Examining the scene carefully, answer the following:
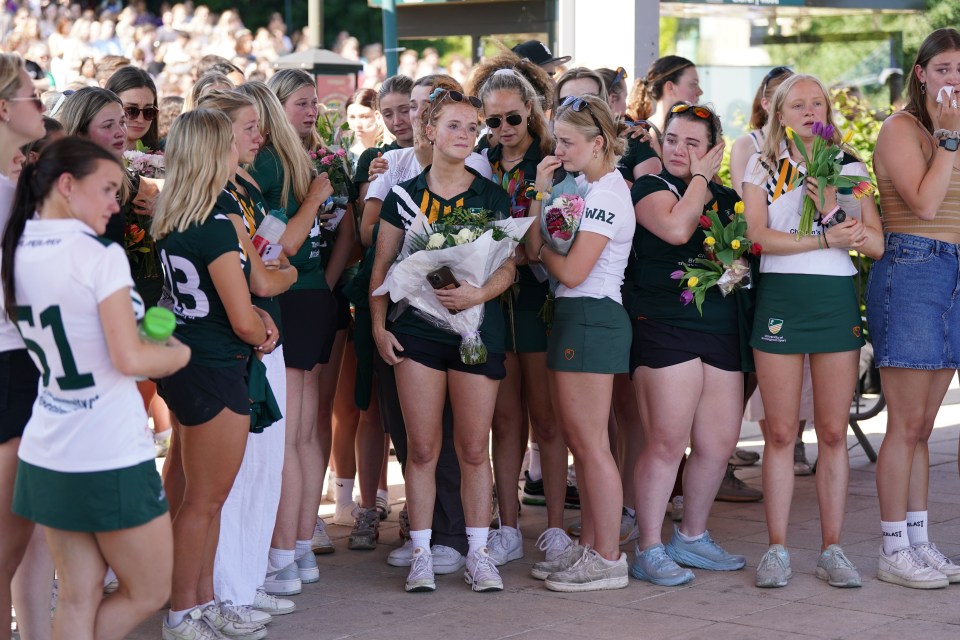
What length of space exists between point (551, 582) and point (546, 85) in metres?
2.60

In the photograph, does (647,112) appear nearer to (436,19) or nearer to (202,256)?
(202,256)

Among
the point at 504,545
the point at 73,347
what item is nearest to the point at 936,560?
the point at 504,545

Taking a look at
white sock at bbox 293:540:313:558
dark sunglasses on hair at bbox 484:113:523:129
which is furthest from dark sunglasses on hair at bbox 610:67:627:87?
white sock at bbox 293:540:313:558

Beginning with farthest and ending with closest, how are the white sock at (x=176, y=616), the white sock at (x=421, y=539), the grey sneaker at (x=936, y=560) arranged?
1. the white sock at (x=421, y=539)
2. the grey sneaker at (x=936, y=560)
3. the white sock at (x=176, y=616)

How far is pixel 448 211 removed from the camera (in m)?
5.32

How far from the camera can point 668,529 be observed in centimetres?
638

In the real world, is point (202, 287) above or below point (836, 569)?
above

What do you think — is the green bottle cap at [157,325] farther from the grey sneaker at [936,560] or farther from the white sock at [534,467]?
the white sock at [534,467]

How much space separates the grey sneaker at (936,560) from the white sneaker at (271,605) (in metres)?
2.67

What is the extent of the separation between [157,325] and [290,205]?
1.80 metres

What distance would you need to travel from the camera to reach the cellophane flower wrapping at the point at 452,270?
17.0 ft

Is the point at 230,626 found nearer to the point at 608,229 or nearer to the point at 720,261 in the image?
the point at 608,229

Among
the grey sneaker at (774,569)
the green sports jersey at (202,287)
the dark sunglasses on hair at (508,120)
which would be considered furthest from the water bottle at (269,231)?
the grey sneaker at (774,569)

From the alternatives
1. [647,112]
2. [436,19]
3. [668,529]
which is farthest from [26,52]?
[668,529]
